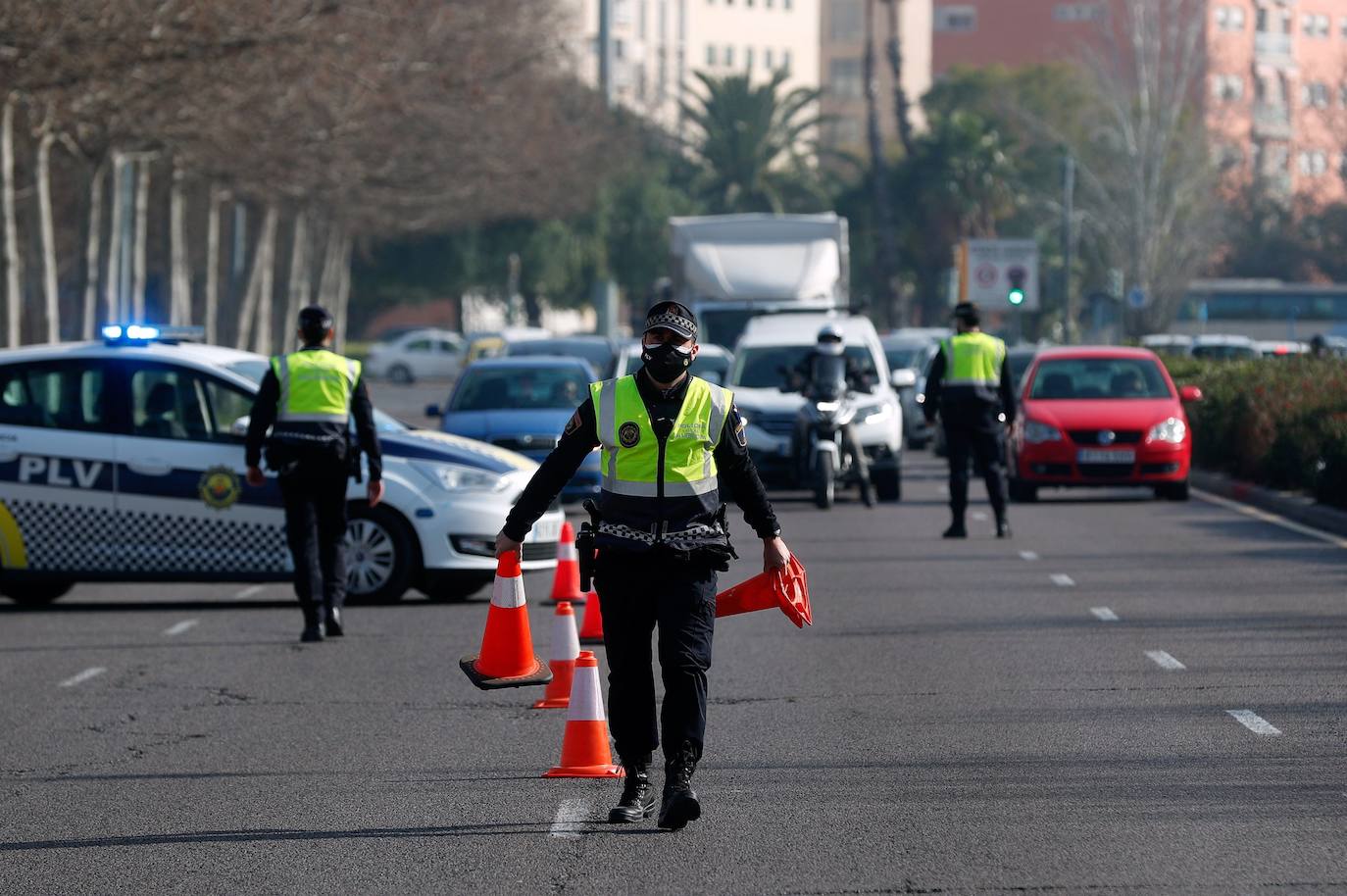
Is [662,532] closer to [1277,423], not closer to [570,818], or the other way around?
[570,818]

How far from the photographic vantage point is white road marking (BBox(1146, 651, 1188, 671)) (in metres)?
12.1

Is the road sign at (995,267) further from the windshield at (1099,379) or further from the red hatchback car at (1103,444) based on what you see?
the red hatchback car at (1103,444)

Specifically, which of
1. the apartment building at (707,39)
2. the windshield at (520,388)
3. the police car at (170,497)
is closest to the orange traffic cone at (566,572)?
the police car at (170,497)

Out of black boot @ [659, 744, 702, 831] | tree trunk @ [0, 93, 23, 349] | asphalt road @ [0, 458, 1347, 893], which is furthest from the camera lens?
tree trunk @ [0, 93, 23, 349]

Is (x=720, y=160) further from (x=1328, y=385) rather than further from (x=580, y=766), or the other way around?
(x=580, y=766)

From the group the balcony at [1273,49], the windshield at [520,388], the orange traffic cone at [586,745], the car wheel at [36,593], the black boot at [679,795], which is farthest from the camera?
the balcony at [1273,49]

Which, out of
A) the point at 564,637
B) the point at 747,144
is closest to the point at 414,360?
the point at 747,144

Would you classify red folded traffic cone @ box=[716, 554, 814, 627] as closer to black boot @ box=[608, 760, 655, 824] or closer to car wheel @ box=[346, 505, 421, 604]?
black boot @ box=[608, 760, 655, 824]

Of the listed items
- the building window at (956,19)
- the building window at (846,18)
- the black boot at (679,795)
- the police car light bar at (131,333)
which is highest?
the building window at (846,18)

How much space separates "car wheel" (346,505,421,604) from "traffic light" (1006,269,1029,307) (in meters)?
28.8

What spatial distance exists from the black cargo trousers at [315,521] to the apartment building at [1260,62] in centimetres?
8740

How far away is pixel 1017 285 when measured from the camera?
1796 inches

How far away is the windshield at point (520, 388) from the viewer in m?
24.1

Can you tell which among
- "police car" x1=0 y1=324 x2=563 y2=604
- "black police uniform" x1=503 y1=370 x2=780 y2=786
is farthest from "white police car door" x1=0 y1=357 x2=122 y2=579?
"black police uniform" x1=503 y1=370 x2=780 y2=786
